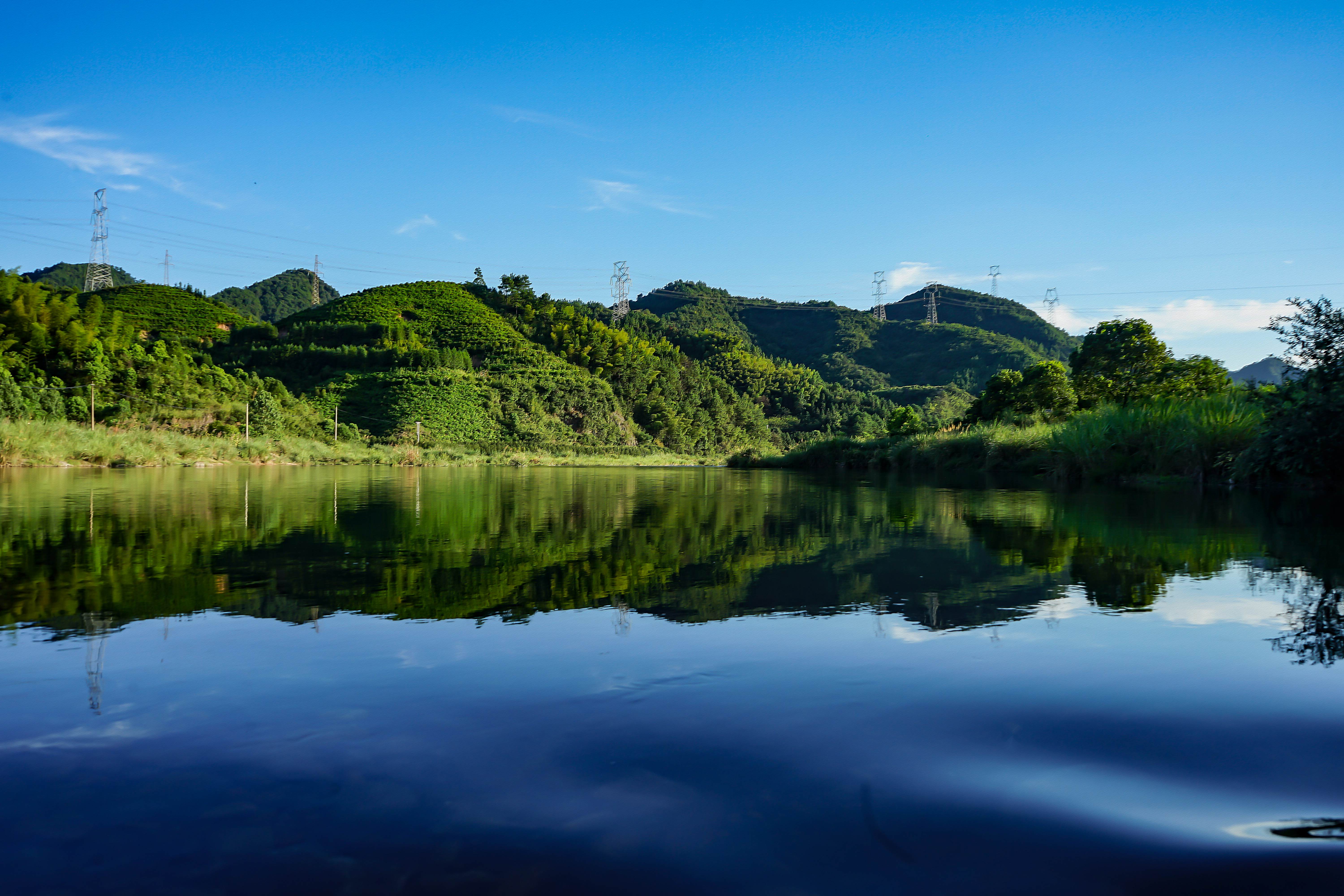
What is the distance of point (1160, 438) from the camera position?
54.1 feet

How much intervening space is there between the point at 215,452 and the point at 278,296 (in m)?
107

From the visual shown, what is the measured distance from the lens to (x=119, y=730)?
87.1 inches

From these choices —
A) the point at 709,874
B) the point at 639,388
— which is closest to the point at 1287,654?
the point at 709,874

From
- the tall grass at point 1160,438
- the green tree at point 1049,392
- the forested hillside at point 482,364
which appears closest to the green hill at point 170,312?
the forested hillside at point 482,364

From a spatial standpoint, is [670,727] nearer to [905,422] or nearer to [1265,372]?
[905,422]

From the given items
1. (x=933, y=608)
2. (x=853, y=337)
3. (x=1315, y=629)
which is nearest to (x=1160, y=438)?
(x=1315, y=629)

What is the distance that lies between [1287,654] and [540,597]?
319cm

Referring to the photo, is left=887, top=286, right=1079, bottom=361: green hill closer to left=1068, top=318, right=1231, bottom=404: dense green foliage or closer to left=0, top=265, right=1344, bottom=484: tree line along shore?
left=0, top=265, right=1344, bottom=484: tree line along shore

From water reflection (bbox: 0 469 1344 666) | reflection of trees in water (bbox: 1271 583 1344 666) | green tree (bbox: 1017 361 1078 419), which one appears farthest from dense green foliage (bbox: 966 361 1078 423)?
reflection of trees in water (bbox: 1271 583 1344 666)

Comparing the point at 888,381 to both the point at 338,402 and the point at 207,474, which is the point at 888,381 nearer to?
the point at 338,402

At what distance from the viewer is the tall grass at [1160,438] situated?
14.9 meters

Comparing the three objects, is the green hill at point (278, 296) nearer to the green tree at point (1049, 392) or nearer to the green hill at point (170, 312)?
the green hill at point (170, 312)

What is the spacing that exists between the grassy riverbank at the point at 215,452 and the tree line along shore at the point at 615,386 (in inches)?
4.8

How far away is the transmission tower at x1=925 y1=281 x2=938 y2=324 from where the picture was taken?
4592 inches
